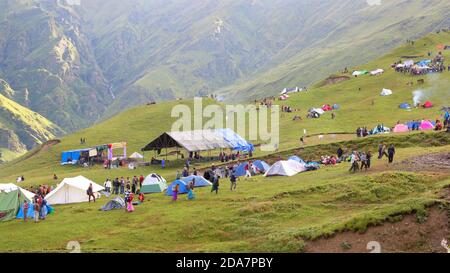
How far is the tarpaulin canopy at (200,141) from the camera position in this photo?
81500 millimetres

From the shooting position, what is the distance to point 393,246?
30.3 metres

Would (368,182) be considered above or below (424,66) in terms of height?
below

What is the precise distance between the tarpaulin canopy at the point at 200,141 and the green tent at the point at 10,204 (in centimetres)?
3452

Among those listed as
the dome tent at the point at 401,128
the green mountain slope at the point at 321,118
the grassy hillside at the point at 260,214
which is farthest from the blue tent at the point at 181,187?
Result: the dome tent at the point at 401,128

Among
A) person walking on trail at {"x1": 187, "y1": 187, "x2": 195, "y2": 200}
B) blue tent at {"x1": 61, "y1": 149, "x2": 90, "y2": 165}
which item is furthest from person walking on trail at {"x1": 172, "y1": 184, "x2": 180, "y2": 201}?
blue tent at {"x1": 61, "y1": 149, "x2": 90, "y2": 165}

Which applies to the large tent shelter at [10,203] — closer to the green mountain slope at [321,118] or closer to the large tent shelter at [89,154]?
the green mountain slope at [321,118]

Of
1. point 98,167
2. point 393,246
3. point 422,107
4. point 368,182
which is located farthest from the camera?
point 422,107

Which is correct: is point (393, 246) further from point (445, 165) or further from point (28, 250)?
point (28, 250)

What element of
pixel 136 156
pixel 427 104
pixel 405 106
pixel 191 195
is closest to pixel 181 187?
pixel 191 195

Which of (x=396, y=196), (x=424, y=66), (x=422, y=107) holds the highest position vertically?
(x=424, y=66)

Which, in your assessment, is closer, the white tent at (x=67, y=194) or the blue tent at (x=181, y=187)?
the blue tent at (x=181, y=187)

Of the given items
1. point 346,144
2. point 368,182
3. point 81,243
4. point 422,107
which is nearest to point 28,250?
point 81,243
